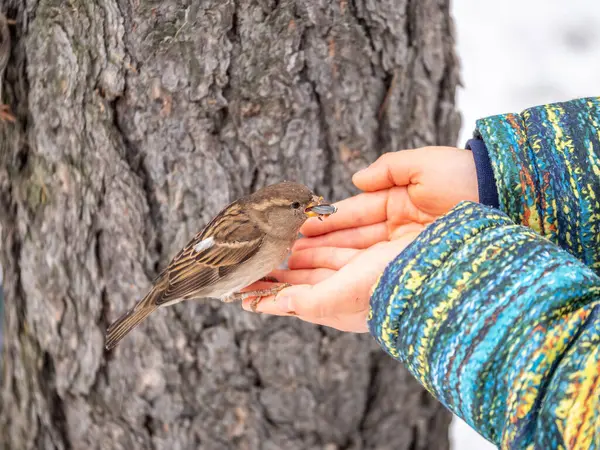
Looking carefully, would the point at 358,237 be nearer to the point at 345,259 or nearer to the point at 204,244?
the point at 345,259

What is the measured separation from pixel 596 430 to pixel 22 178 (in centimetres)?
233

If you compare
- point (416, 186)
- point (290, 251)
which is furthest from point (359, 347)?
point (416, 186)

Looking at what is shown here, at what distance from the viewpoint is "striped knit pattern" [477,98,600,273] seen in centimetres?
206

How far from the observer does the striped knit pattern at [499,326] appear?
1487mm

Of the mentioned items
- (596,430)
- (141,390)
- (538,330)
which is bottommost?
(141,390)

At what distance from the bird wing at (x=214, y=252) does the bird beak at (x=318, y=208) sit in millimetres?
231

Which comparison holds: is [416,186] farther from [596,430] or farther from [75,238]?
[75,238]

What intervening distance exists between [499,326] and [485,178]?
2.42 feet

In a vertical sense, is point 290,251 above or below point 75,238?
below

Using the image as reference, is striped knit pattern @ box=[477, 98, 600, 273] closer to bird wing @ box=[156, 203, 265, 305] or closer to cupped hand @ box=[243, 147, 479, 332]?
cupped hand @ box=[243, 147, 479, 332]

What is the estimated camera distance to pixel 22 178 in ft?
9.39

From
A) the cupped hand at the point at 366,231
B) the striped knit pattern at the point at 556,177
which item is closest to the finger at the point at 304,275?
the cupped hand at the point at 366,231

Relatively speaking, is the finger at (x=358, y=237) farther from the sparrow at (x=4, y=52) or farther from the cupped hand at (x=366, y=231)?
the sparrow at (x=4, y=52)

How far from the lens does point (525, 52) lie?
214 inches
